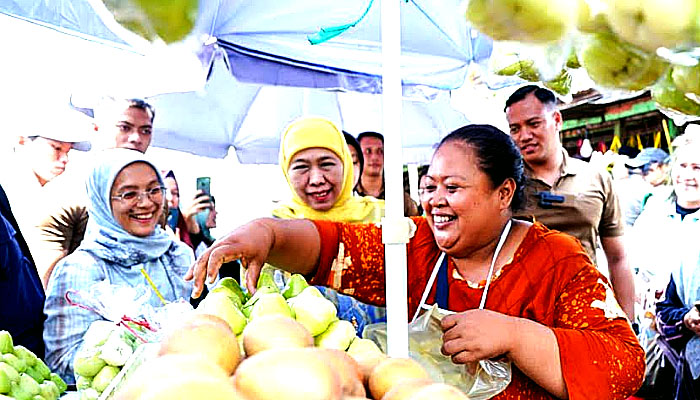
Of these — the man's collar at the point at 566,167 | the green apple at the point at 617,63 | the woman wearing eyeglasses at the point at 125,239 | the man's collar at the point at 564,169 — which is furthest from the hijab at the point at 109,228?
the green apple at the point at 617,63

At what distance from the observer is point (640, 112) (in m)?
6.65

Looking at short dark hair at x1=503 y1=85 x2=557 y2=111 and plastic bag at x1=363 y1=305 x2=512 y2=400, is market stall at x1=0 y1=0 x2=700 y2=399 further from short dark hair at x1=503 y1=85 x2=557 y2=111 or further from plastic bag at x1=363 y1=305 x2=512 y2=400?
short dark hair at x1=503 y1=85 x2=557 y2=111

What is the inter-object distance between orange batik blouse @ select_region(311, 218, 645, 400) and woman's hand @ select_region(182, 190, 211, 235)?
2676 mm

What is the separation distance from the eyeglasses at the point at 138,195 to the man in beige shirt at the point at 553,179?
1595 millimetres

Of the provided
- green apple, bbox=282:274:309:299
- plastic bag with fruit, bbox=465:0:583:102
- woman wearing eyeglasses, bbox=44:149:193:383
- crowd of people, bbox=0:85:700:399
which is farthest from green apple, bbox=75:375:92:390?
plastic bag with fruit, bbox=465:0:583:102

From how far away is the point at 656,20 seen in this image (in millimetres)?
1104

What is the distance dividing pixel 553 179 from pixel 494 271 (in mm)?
1409

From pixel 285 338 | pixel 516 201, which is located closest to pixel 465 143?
pixel 516 201

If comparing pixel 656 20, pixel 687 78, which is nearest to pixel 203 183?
pixel 687 78

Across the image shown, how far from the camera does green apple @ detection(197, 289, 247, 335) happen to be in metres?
1.27

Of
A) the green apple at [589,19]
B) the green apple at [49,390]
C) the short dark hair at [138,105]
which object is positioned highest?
the short dark hair at [138,105]

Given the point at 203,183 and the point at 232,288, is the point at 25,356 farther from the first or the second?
the point at 203,183

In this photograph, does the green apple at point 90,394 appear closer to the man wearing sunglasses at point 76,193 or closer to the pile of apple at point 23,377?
the pile of apple at point 23,377

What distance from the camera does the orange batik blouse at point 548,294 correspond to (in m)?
→ 1.72
